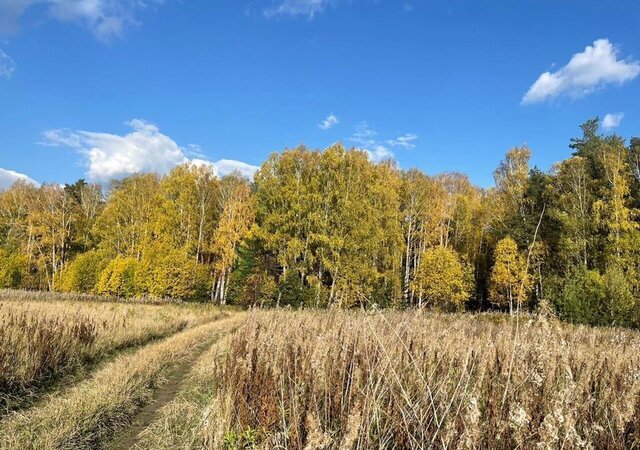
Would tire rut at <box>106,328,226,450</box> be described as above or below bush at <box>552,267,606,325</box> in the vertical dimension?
below

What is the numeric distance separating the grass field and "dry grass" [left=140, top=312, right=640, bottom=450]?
0.06 ft

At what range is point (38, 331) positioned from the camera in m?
7.59

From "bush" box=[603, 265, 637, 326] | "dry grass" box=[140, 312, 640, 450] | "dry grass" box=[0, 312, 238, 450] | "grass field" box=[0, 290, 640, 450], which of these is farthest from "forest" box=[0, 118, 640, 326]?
"dry grass" box=[140, 312, 640, 450]

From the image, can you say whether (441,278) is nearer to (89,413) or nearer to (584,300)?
(584,300)

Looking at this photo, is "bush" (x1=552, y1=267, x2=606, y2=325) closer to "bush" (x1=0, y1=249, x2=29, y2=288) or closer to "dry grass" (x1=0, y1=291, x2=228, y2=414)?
"dry grass" (x1=0, y1=291, x2=228, y2=414)

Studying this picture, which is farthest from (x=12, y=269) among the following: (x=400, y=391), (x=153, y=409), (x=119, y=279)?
(x=400, y=391)

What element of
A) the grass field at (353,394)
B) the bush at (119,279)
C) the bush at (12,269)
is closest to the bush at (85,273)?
the bush at (119,279)

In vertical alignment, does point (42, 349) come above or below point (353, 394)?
below

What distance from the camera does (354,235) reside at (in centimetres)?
3359

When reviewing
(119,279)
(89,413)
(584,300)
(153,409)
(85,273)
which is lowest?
(153,409)

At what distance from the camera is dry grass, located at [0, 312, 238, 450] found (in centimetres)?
418

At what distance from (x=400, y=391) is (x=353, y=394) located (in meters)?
0.40

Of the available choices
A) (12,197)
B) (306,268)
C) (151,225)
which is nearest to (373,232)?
(306,268)

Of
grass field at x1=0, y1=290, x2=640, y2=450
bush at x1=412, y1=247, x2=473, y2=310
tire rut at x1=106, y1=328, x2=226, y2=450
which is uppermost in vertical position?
bush at x1=412, y1=247, x2=473, y2=310
